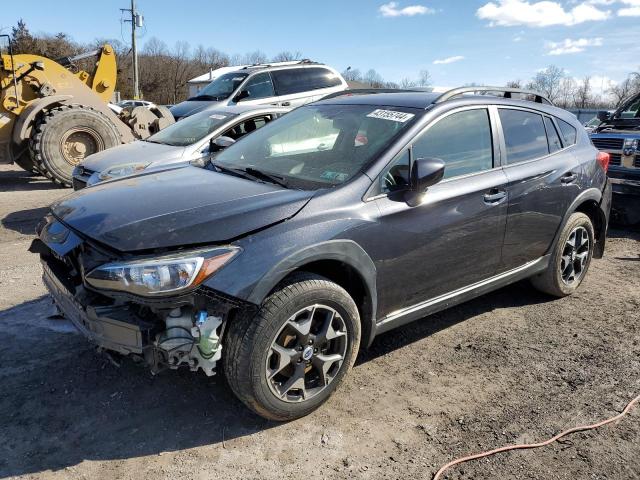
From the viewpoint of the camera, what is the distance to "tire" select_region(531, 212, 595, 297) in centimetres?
464

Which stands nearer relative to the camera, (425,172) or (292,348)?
(292,348)

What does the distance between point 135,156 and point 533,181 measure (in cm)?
481

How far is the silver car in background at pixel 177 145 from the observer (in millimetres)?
6496

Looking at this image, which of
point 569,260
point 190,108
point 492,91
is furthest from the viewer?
point 190,108

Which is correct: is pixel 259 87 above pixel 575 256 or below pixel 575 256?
above

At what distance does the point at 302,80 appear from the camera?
11.2 metres

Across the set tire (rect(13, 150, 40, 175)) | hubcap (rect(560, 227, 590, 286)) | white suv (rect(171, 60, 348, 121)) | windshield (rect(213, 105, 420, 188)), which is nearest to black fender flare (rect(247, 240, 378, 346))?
windshield (rect(213, 105, 420, 188))

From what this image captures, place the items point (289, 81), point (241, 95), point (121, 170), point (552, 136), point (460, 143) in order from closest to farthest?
point (460, 143) < point (552, 136) < point (121, 170) < point (241, 95) < point (289, 81)

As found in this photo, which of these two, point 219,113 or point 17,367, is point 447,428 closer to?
point 17,367

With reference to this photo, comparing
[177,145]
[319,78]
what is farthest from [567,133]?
[319,78]

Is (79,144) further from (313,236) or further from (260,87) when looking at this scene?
(313,236)

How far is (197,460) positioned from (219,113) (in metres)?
5.64

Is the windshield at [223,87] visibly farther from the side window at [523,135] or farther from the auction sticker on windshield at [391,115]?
the auction sticker on windshield at [391,115]

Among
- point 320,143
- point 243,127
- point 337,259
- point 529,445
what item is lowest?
point 529,445
